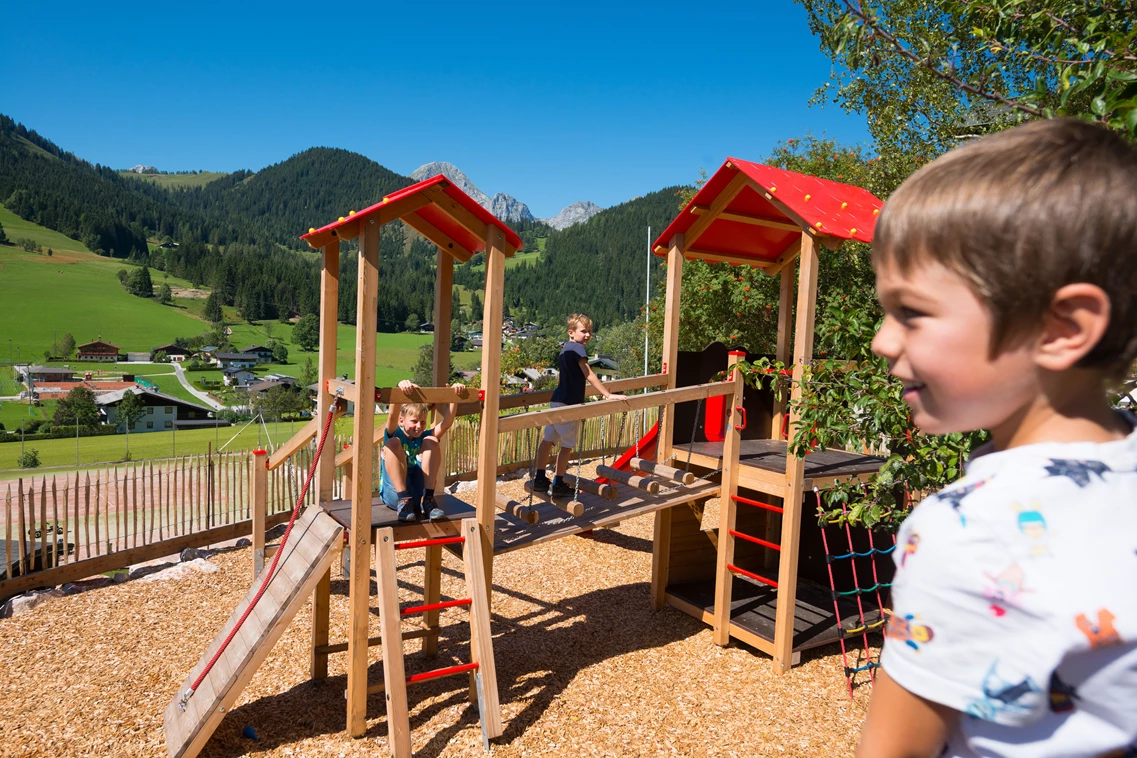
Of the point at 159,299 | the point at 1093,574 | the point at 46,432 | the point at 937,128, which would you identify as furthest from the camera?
the point at 159,299

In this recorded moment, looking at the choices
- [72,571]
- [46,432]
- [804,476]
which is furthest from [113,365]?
[804,476]

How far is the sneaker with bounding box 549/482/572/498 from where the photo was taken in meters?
6.89

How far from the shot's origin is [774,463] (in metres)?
7.01

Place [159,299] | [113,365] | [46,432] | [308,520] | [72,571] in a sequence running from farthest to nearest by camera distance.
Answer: [159,299] < [113,365] < [46,432] < [72,571] < [308,520]

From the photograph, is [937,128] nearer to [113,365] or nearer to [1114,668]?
[1114,668]

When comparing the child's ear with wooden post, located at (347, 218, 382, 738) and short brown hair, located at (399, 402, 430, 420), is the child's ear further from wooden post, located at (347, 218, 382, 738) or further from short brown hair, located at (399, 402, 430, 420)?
short brown hair, located at (399, 402, 430, 420)

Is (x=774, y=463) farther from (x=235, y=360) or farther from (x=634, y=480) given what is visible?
(x=235, y=360)

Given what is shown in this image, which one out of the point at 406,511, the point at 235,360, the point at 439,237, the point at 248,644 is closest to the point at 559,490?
the point at 406,511

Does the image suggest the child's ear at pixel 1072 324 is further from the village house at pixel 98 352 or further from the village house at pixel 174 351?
the village house at pixel 174 351

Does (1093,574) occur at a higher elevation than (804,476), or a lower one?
higher

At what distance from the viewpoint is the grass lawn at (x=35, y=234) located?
143 metres

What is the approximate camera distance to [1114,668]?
0.58 meters

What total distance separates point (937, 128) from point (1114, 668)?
48.8 feet

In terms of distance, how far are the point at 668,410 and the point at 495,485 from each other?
7.55ft
